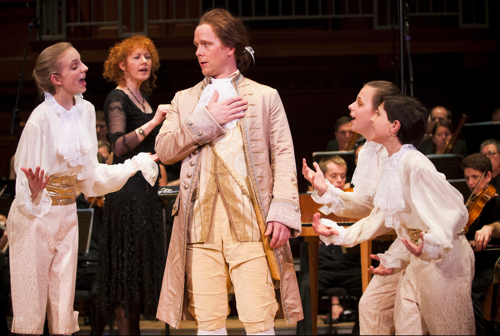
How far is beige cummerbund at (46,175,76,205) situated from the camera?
251 centimetres

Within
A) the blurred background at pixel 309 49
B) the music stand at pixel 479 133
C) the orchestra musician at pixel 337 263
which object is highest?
the blurred background at pixel 309 49

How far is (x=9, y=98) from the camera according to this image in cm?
631

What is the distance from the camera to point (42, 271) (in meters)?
2.43

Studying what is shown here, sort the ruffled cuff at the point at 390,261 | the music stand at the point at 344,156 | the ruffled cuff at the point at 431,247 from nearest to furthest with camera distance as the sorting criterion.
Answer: the ruffled cuff at the point at 431,247, the ruffled cuff at the point at 390,261, the music stand at the point at 344,156

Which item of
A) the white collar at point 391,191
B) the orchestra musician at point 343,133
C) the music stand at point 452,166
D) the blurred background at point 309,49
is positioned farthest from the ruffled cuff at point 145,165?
the blurred background at point 309,49

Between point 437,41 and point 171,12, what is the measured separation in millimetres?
2878

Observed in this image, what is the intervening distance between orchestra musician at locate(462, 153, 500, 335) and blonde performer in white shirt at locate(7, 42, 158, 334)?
240 centimetres

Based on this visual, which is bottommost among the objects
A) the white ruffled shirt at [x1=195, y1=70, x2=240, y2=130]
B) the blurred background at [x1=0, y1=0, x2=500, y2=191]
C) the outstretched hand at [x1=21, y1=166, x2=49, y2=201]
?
the outstretched hand at [x1=21, y1=166, x2=49, y2=201]

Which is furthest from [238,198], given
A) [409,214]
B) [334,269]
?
[334,269]

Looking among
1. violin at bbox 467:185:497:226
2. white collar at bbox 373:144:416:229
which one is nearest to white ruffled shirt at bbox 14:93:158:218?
white collar at bbox 373:144:416:229

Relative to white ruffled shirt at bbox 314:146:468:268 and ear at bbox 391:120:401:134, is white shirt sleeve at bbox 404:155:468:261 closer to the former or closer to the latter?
white ruffled shirt at bbox 314:146:468:268

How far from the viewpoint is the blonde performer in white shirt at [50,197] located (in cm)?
241

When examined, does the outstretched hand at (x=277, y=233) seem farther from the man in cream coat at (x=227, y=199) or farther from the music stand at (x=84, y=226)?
the music stand at (x=84, y=226)

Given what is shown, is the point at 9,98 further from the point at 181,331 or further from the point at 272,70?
the point at 181,331
